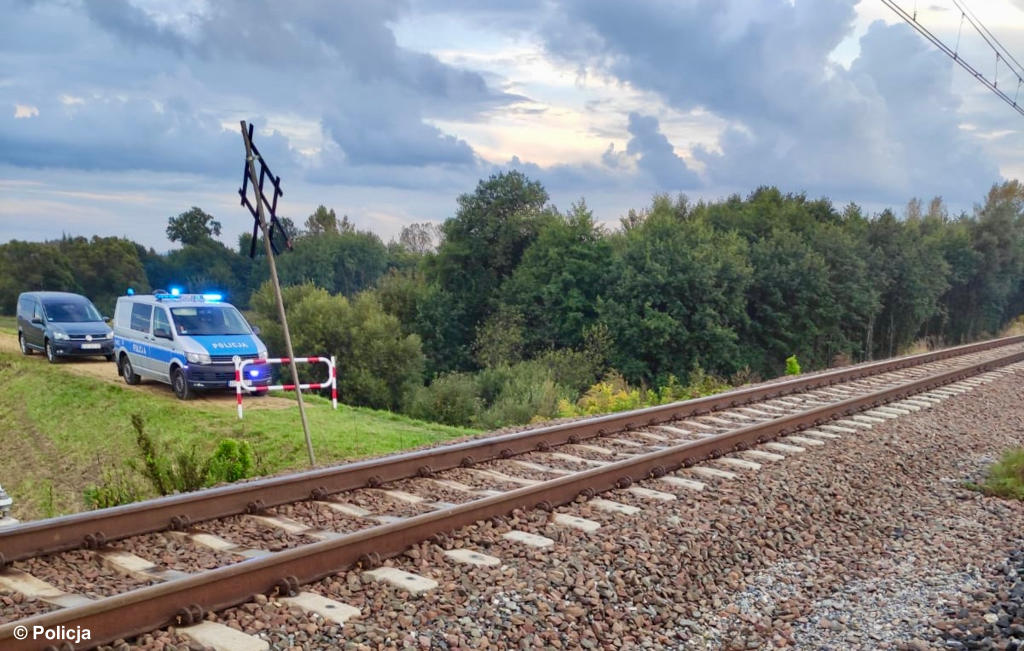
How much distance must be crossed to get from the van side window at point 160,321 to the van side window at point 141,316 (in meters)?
0.22

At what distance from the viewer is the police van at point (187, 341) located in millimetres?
16969

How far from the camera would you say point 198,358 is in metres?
16.9

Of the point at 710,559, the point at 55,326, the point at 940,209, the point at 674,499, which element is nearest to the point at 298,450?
the point at 674,499

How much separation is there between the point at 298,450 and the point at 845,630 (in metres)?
9.70

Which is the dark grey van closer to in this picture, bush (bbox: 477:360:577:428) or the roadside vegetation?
bush (bbox: 477:360:577:428)

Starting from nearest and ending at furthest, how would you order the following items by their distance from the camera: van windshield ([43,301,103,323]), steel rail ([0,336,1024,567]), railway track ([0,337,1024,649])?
railway track ([0,337,1024,649])
steel rail ([0,336,1024,567])
van windshield ([43,301,103,323])

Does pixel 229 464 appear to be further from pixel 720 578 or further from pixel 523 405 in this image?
pixel 523 405

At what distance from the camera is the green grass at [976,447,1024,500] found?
844cm

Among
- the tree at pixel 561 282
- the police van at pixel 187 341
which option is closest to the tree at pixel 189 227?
the tree at pixel 561 282

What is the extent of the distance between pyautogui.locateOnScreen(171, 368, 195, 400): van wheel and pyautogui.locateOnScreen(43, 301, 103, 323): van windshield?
25.6ft

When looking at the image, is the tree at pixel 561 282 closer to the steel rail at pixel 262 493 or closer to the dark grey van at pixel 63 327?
the dark grey van at pixel 63 327

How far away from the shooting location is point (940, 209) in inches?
2982

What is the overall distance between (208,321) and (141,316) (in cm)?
180

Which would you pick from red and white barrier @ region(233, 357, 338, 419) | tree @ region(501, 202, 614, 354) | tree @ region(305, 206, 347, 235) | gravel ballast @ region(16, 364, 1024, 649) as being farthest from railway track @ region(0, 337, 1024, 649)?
tree @ region(305, 206, 347, 235)
